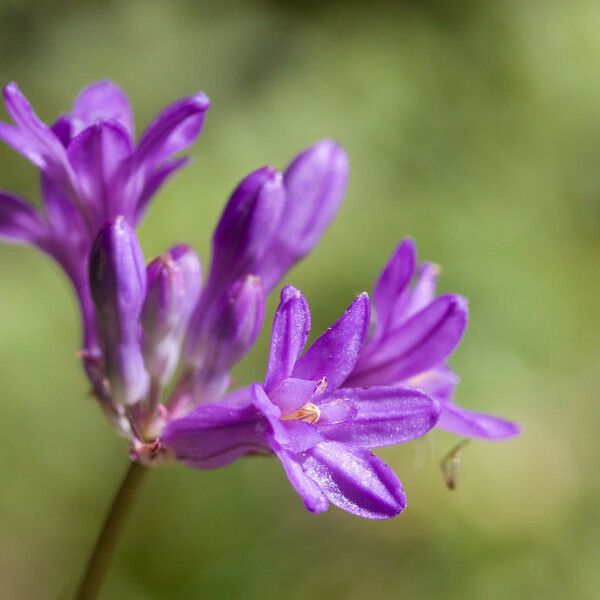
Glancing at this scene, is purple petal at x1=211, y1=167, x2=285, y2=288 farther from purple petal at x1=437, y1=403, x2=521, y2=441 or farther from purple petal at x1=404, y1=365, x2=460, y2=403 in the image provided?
purple petal at x1=437, y1=403, x2=521, y2=441

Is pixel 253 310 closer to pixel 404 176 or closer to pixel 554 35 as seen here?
pixel 404 176

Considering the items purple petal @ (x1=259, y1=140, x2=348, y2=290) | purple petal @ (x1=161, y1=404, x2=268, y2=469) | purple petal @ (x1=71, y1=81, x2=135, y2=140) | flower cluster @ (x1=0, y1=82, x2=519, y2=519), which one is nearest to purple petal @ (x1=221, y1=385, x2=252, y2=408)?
flower cluster @ (x1=0, y1=82, x2=519, y2=519)

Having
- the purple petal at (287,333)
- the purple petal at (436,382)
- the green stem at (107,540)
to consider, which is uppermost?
the purple petal at (287,333)

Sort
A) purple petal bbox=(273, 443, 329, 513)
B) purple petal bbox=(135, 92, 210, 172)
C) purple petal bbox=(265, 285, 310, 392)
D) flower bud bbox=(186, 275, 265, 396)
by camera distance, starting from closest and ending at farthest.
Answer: purple petal bbox=(273, 443, 329, 513), purple petal bbox=(265, 285, 310, 392), purple petal bbox=(135, 92, 210, 172), flower bud bbox=(186, 275, 265, 396)

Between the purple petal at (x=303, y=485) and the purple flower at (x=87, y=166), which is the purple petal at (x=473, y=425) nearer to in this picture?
the purple petal at (x=303, y=485)

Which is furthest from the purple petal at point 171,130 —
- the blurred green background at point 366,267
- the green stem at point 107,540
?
the blurred green background at point 366,267

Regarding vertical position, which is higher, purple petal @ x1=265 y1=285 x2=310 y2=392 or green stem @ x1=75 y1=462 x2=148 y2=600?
purple petal @ x1=265 y1=285 x2=310 y2=392
